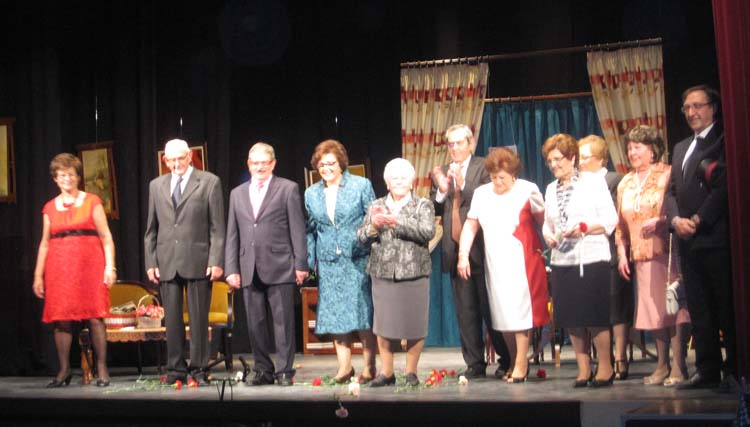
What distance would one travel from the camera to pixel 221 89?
32.1 feet

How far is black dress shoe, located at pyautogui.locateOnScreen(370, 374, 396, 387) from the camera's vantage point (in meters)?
6.08

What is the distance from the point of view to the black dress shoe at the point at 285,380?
6410 mm

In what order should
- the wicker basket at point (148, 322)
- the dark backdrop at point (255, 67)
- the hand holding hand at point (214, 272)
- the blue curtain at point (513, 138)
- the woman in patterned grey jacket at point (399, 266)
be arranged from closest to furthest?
1. the woman in patterned grey jacket at point (399, 266)
2. the hand holding hand at point (214, 272)
3. the wicker basket at point (148, 322)
4. the dark backdrop at point (255, 67)
5. the blue curtain at point (513, 138)

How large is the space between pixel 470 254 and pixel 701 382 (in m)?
1.67

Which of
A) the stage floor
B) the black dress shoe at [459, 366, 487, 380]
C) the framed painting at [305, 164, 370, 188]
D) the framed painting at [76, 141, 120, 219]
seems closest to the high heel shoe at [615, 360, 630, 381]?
the stage floor

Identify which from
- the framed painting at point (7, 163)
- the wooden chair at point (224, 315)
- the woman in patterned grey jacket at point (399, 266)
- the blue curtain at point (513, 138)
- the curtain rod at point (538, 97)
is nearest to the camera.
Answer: the woman in patterned grey jacket at point (399, 266)

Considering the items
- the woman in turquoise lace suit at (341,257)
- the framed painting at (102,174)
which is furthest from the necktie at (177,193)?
the framed painting at (102,174)

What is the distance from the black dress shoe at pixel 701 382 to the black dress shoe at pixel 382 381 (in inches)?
67.9

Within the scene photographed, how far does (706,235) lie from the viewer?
5.44 meters

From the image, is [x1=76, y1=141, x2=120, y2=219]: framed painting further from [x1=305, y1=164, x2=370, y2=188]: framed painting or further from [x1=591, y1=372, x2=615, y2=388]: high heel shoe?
[x1=591, y1=372, x2=615, y2=388]: high heel shoe

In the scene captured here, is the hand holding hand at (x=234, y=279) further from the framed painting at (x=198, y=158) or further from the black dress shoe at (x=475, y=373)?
the framed painting at (x=198, y=158)

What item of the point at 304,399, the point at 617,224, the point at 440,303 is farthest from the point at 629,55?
the point at 304,399

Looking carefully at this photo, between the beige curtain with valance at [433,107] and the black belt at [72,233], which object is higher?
the beige curtain with valance at [433,107]

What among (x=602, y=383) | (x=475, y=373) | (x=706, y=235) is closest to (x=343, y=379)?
(x=475, y=373)
